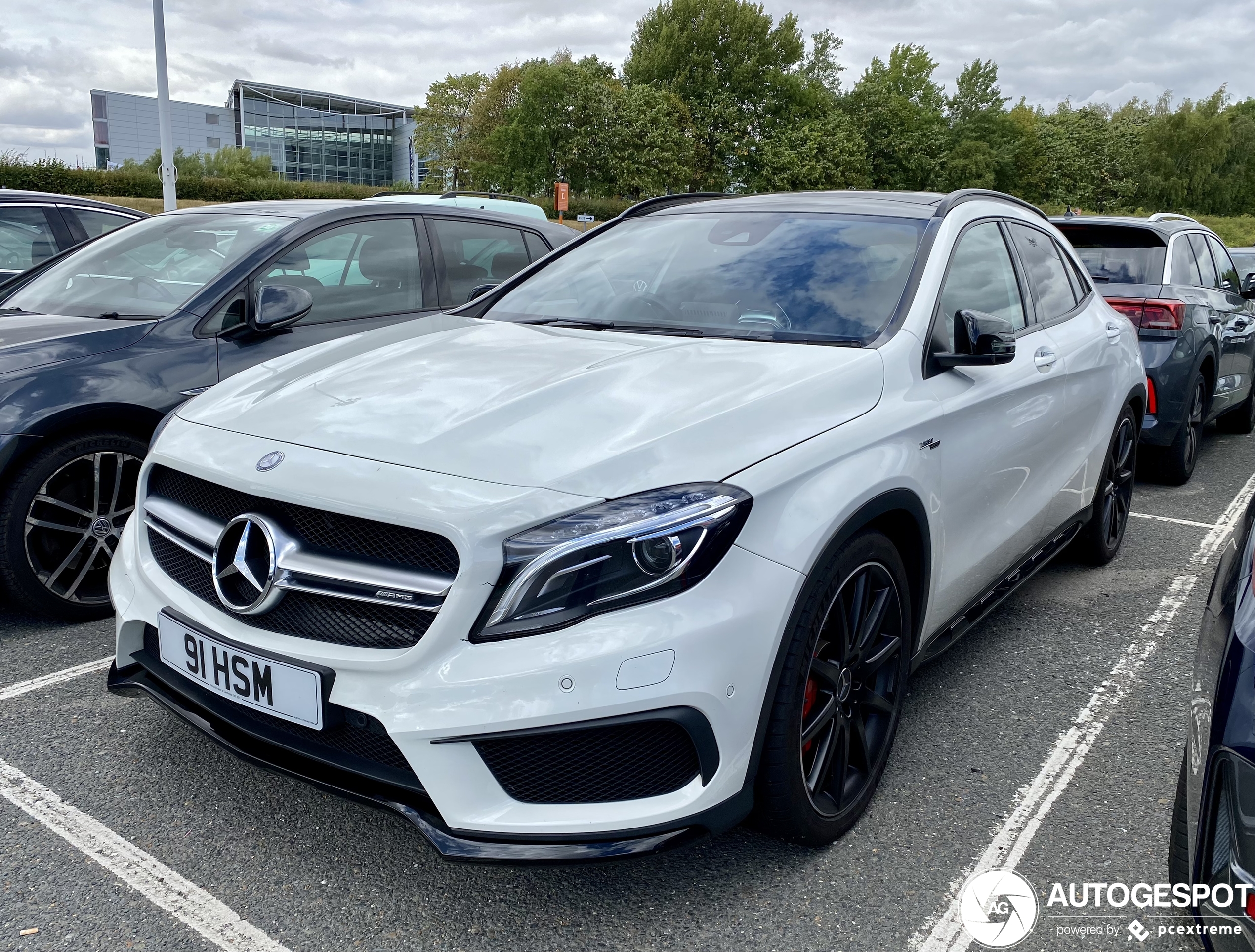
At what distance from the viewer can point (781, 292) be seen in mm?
3139

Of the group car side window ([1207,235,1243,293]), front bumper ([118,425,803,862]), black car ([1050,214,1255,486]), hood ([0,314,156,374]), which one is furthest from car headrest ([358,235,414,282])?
car side window ([1207,235,1243,293])

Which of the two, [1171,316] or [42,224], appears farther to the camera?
[42,224]

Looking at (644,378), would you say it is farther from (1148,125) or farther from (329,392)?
(1148,125)

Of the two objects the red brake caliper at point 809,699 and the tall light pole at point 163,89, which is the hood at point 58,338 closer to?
the red brake caliper at point 809,699

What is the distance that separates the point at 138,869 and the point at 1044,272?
380cm

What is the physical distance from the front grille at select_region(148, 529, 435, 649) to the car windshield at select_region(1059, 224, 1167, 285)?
574 cm

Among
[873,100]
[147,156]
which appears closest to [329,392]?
[873,100]

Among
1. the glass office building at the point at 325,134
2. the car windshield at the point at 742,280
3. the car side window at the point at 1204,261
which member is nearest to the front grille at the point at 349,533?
the car windshield at the point at 742,280

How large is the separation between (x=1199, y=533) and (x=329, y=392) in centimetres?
484

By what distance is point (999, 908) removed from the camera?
2.29 m

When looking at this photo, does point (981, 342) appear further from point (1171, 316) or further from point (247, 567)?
point (1171, 316)

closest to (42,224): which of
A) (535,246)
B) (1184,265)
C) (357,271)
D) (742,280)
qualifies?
(357,271)

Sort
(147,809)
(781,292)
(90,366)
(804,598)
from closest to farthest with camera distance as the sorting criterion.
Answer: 1. (804,598)
2. (147,809)
3. (781,292)
4. (90,366)

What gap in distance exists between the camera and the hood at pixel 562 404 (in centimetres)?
213
